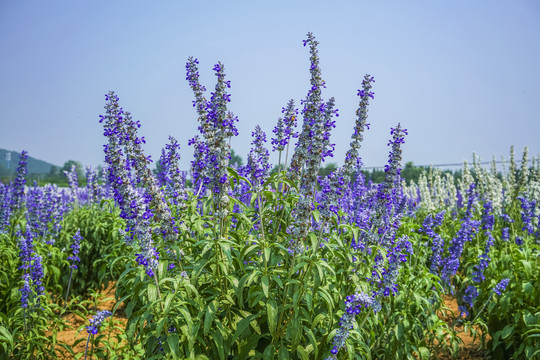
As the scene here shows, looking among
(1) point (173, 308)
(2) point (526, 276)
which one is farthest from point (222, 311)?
(2) point (526, 276)

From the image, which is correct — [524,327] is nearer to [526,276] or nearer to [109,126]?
[526,276]

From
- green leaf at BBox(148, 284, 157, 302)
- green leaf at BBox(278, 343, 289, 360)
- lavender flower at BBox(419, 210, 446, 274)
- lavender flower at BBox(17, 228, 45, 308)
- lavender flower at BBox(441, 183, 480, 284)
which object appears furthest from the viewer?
lavender flower at BBox(441, 183, 480, 284)

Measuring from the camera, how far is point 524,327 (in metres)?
5.20

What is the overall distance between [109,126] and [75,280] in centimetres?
574

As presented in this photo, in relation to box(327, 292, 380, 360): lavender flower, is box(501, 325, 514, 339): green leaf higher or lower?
lower

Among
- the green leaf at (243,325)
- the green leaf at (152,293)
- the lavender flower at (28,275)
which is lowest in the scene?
the lavender flower at (28,275)

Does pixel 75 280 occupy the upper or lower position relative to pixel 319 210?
lower

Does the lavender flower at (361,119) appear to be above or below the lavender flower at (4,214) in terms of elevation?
above

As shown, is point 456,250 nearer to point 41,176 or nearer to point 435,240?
point 435,240

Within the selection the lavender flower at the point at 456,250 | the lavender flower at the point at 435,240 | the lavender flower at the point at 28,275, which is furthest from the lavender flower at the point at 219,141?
the lavender flower at the point at 456,250

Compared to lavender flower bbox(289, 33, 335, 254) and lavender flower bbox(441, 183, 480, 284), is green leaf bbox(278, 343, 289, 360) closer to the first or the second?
lavender flower bbox(289, 33, 335, 254)

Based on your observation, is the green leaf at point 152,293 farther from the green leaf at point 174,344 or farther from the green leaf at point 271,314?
the green leaf at point 271,314

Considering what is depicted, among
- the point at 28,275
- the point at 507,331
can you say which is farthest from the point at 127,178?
the point at 507,331

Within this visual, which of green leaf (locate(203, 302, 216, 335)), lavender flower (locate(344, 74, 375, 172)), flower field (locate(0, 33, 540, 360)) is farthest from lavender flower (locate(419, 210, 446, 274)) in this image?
green leaf (locate(203, 302, 216, 335))
